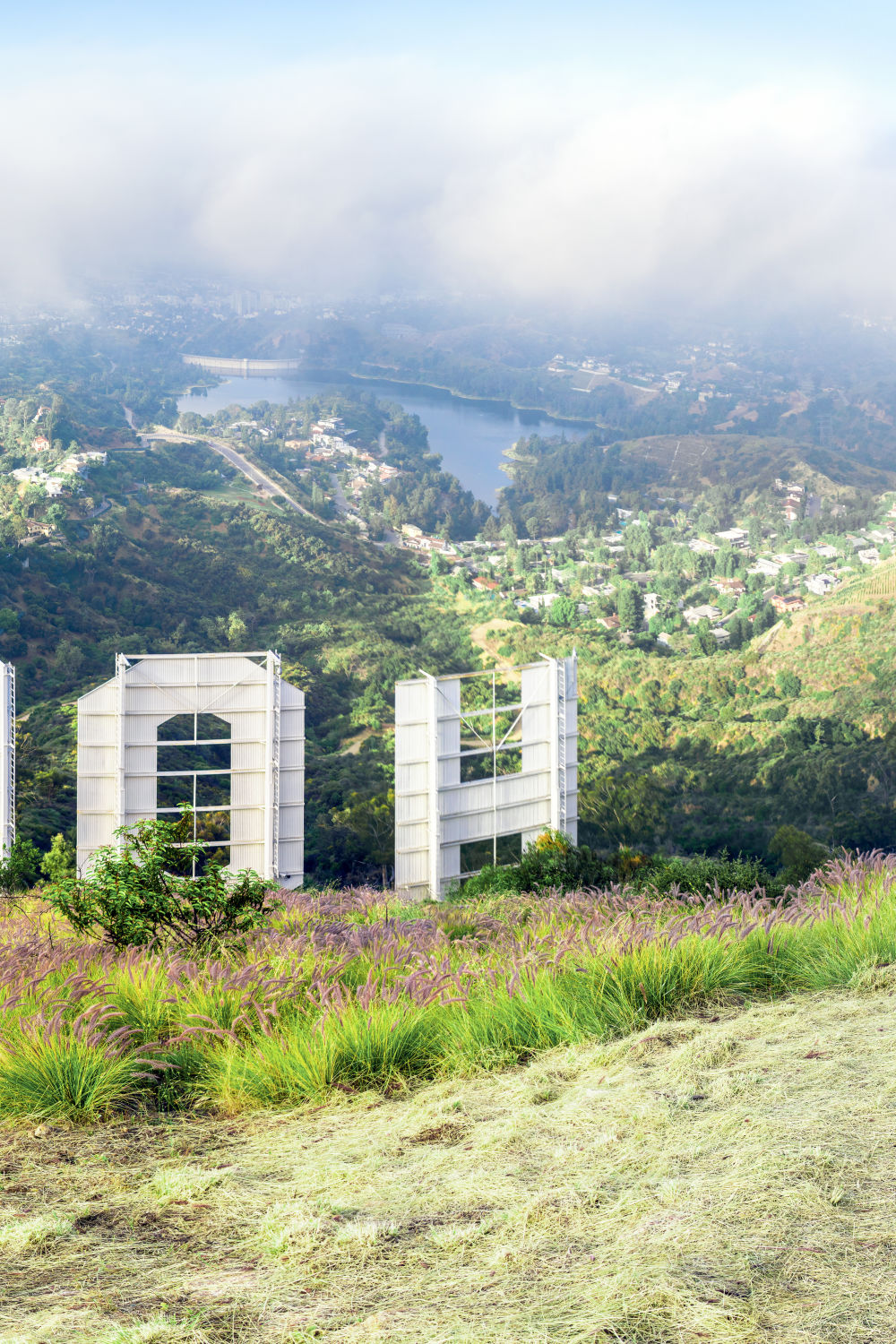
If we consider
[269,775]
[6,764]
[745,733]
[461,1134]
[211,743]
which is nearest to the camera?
[461,1134]

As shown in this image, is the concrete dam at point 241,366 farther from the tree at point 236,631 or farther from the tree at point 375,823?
the tree at point 375,823

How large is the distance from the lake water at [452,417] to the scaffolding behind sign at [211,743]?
3419 inches

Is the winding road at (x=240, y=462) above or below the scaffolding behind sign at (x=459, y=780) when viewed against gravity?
above

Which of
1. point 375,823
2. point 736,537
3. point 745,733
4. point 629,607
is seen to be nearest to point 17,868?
point 375,823

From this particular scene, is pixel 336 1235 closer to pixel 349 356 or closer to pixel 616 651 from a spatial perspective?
pixel 616 651

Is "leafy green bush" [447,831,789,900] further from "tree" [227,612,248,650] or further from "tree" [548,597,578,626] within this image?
"tree" [548,597,578,626]

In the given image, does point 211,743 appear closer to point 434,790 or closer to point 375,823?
point 434,790

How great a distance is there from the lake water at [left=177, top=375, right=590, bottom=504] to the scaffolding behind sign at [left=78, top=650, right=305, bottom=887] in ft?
285

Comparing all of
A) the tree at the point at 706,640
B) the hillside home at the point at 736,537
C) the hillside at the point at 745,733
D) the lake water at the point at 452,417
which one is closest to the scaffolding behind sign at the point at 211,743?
the hillside at the point at 745,733

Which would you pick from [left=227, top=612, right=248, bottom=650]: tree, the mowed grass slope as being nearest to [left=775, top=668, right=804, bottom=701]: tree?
[left=227, top=612, right=248, bottom=650]: tree

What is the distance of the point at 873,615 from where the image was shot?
130 feet

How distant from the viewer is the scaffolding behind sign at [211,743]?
400 inches

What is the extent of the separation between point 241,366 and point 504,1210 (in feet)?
496

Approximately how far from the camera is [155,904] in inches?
141
